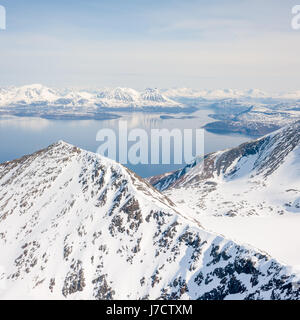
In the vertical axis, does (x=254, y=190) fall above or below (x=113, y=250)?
above

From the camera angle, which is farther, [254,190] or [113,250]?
[254,190]

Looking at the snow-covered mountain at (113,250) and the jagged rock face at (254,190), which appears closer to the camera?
the snow-covered mountain at (113,250)

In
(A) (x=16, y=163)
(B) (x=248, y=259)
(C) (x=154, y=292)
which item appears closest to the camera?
(B) (x=248, y=259)

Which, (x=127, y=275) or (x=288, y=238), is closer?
(x=127, y=275)

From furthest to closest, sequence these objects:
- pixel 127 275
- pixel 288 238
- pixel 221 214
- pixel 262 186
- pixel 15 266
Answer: pixel 262 186, pixel 221 214, pixel 288 238, pixel 15 266, pixel 127 275

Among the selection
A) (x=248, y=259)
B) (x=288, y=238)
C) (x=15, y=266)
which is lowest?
(x=15, y=266)

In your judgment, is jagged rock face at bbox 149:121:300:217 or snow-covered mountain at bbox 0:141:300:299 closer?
snow-covered mountain at bbox 0:141:300:299
